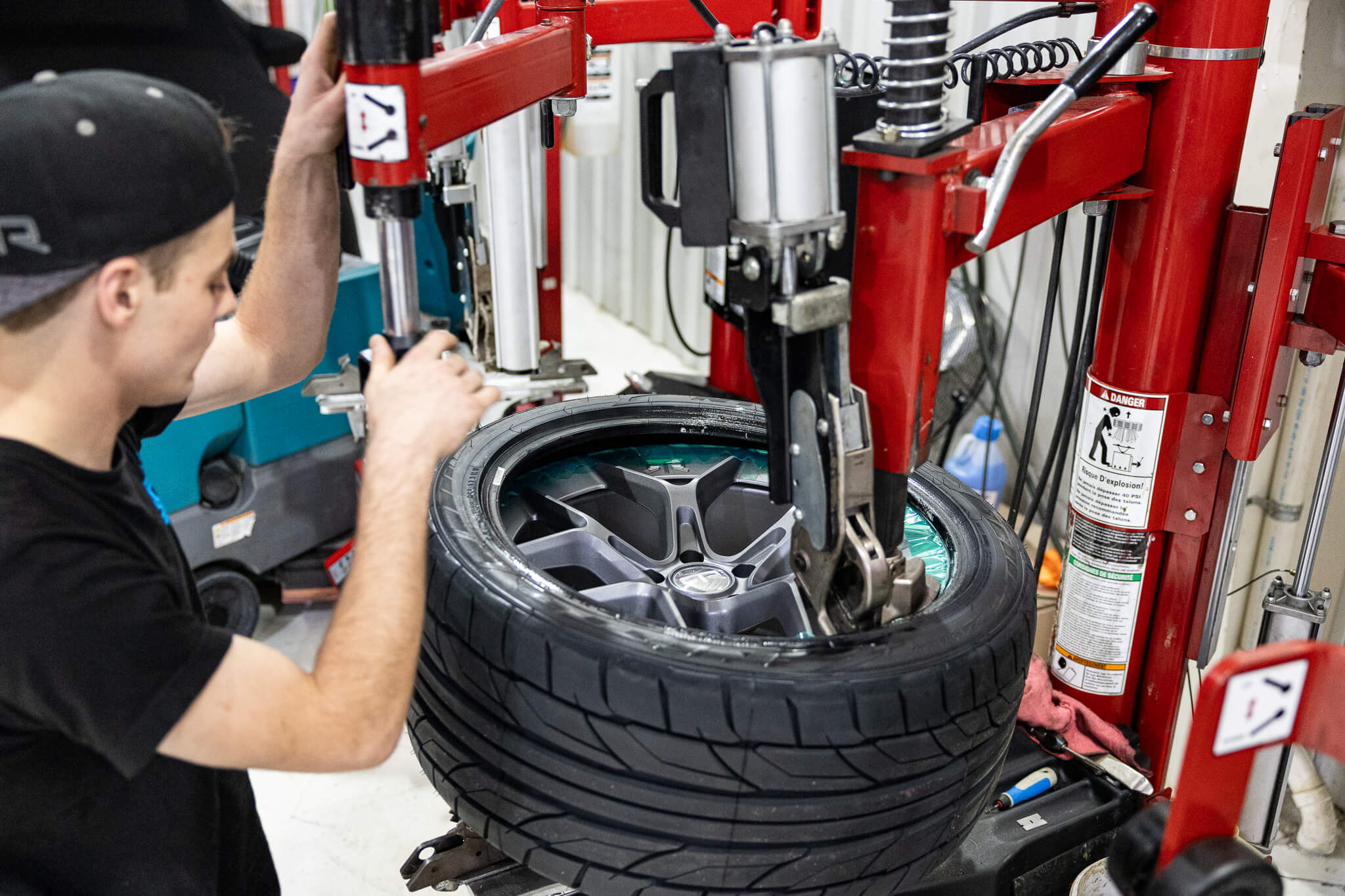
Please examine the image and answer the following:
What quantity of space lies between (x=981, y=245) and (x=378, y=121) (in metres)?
0.56

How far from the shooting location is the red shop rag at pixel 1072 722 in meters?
1.72

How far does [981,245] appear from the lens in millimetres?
1086

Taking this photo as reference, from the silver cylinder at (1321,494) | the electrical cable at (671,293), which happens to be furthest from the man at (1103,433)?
the electrical cable at (671,293)

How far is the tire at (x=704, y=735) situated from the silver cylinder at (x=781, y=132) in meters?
0.42

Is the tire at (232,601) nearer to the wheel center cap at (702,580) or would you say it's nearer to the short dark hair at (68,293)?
the wheel center cap at (702,580)

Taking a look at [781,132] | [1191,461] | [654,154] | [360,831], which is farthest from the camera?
[360,831]

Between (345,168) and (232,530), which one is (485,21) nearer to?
(345,168)

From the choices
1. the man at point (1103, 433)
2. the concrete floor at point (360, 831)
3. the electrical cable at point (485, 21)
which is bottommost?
the concrete floor at point (360, 831)

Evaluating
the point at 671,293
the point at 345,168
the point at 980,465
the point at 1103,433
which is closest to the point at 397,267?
the point at 345,168

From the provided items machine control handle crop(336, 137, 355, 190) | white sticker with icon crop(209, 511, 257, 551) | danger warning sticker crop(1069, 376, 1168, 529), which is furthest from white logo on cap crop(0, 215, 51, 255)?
white sticker with icon crop(209, 511, 257, 551)

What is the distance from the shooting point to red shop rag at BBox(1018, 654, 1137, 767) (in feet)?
5.63

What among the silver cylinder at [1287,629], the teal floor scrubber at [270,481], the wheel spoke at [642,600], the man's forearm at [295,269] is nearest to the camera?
the man's forearm at [295,269]

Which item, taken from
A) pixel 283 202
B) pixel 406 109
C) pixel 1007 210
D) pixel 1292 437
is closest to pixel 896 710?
pixel 1007 210

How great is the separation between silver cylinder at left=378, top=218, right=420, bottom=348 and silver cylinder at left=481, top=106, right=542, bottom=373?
1.48 metres
